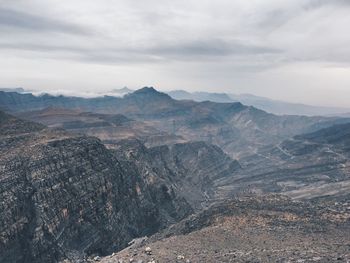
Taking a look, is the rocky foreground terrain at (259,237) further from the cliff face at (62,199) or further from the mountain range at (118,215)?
the cliff face at (62,199)

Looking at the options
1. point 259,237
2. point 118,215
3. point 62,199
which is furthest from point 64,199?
point 259,237

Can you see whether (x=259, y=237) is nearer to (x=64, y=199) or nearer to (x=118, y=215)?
(x=64, y=199)

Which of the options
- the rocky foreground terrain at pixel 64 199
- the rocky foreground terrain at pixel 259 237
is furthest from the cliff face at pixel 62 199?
the rocky foreground terrain at pixel 259 237

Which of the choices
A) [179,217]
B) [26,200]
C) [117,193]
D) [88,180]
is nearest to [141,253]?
[26,200]

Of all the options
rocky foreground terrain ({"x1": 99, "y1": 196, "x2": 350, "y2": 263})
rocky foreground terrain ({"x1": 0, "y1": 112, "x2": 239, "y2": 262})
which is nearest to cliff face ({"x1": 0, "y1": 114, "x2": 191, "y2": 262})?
rocky foreground terrain ({"x1": 0, "y1": 112, "x2": 239, "y2": 262})

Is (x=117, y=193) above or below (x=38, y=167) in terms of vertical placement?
below

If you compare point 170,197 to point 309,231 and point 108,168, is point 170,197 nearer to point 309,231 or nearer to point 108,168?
point 108,168

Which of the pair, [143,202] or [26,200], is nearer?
[26,200]
